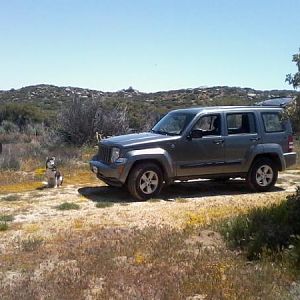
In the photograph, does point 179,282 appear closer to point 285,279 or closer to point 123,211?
point 285,279

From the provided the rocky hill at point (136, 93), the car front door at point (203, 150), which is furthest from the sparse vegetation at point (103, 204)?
the rocky hill at point (136, 93)

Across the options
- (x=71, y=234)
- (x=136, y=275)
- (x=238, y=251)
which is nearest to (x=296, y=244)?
(x=238, y=251)

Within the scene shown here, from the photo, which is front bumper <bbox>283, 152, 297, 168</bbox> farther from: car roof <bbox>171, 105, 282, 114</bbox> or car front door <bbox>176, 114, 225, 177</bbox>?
car front door <bbox>176, 114, 225, 177</bbox>

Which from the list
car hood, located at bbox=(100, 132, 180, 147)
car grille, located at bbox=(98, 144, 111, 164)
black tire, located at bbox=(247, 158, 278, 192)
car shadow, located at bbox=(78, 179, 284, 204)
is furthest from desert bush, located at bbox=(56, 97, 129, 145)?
black tire, located at bbox=(247, 158, 278, 192)

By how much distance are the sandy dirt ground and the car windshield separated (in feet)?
4.37

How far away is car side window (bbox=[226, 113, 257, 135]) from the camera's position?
1167cm

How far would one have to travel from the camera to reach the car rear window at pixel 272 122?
11867mm

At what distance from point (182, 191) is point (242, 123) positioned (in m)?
1.98

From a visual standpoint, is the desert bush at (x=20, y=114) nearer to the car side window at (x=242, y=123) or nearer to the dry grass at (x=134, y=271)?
the car side window at (x=242, y=123)

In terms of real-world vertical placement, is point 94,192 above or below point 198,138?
below

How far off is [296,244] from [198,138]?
512 cm

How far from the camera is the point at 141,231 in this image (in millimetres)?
7750

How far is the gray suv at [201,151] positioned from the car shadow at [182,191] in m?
0.32

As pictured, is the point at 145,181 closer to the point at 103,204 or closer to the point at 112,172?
the point at 112,172
